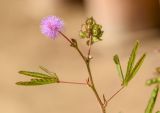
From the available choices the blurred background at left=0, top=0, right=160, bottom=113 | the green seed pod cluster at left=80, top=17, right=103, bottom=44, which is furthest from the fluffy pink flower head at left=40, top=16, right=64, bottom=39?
the blurred background at left=0, top=0, right=160, bottom=113

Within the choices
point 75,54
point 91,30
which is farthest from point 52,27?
point 75,54

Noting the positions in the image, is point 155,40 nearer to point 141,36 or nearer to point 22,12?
point 141,36

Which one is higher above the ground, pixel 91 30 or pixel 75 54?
pixel 91 30

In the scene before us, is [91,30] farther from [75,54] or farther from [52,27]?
[75,54]

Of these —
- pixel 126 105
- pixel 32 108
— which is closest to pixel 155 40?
pixel 126 105

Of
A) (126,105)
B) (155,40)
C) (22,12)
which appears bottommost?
(126,105)
